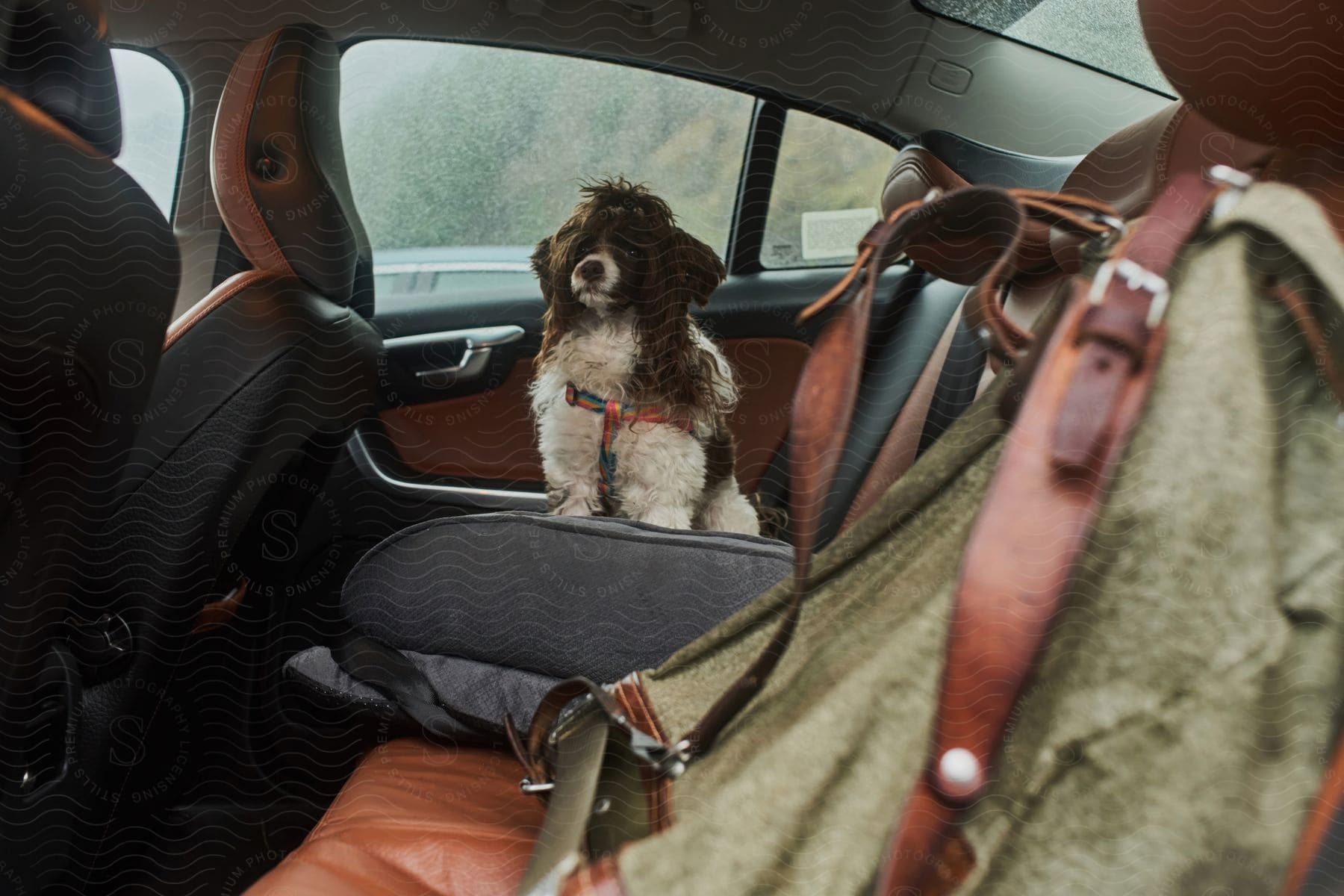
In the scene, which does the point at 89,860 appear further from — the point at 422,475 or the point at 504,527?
the point at 422,475

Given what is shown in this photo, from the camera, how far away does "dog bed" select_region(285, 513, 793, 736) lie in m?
0.91

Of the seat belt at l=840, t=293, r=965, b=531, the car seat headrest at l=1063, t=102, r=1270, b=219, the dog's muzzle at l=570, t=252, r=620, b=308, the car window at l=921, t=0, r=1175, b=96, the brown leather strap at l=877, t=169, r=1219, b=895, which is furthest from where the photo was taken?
the dog's muzzle at l=570, t=252, r=620, b=308

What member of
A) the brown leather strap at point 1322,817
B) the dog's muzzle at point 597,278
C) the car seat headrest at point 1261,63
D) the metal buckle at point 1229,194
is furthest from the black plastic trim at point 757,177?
the brown leather strap at point 1322,817

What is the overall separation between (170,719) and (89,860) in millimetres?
299

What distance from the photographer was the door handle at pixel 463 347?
68.4 inches

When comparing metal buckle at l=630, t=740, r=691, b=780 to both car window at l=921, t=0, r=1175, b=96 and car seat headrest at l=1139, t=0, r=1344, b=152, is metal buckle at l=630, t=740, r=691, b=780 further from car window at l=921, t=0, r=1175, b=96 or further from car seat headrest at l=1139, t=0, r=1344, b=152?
car window at l=921, t=0, r=1175, b=96

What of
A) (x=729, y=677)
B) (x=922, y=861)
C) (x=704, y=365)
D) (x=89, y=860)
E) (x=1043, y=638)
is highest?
(x=1043, y=638)

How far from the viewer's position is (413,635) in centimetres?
100

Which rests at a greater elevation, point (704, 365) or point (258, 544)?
point (704, 365)

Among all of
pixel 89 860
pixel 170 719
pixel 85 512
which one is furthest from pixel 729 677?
pixel 170 719

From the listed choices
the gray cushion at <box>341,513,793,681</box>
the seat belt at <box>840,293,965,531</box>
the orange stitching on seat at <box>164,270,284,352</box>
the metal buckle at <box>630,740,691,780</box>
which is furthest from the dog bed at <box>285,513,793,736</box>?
the orange stitching on seat at <box>164,270,284,352</box>

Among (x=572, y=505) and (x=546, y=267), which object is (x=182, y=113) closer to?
(x=546, y=267)

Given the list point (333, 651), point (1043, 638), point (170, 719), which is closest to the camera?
point (1043, 638)

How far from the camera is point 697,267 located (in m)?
1.49
